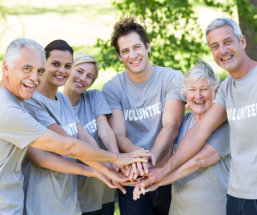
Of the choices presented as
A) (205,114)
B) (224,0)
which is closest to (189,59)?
(224,0)

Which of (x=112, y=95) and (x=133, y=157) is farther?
(x=112, y=95)

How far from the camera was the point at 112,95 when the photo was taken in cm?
412

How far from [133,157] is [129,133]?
1.25 feet

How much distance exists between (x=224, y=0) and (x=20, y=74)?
5814mm

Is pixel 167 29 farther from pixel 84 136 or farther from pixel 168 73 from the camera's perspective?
pixel 84 136

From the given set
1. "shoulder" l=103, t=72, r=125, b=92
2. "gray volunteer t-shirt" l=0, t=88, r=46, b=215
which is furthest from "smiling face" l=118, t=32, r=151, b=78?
"gray volunteer t-shirt" l=0, t=88, r=46, b=215

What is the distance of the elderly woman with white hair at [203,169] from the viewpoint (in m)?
3.47

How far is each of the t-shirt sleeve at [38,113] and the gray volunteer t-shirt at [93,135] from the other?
0.58 meters

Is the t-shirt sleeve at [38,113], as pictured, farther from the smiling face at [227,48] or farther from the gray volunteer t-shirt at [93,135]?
→ the smiling face at [227,48]

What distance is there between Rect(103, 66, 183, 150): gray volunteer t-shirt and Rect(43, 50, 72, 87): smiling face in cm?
58

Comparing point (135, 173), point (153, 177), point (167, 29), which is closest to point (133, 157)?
point (135, 173)

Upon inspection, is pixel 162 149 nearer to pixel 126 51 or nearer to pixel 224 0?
pixel 126 51

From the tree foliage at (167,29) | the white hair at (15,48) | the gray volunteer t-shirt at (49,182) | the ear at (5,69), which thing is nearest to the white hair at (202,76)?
the gray volunteer t-shirt at (49,182)

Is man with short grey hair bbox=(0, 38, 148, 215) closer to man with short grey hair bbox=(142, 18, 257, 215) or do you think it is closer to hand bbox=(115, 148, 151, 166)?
hand bbox=(115, 148, 151, 166)
